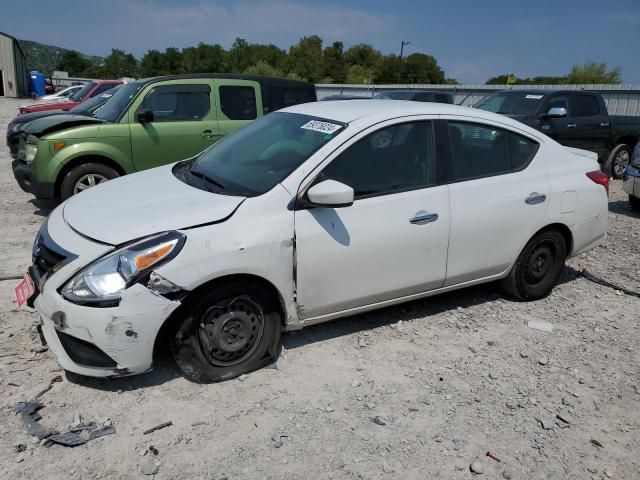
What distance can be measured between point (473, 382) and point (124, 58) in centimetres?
8845

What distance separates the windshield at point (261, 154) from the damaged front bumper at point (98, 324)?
0.91m

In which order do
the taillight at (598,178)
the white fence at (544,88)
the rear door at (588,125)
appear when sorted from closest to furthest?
the taillight at (598,178) → the rear door at (588,125) → the white fence at (544,88)

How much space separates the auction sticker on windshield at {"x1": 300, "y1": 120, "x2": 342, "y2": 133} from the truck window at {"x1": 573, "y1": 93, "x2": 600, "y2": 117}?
8.62m

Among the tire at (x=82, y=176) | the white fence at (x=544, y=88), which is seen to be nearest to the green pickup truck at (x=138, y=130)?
the tire at (x=82, y=176)

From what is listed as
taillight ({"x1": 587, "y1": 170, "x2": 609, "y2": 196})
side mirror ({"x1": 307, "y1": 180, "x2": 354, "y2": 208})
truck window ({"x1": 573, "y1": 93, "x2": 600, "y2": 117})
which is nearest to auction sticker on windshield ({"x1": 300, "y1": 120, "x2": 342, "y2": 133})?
side mirror ({"x1": 307, "y1": 180, "x2": 354, "y2": 208})

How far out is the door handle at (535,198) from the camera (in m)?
4.28

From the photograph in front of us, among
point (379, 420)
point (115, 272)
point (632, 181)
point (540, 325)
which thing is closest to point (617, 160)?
point (632, 181)

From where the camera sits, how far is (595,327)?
14.3ft

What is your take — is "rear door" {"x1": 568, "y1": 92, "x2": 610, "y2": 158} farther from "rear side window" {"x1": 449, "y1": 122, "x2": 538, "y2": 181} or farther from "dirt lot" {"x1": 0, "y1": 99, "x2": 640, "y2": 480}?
"dirt lot" {"x1": 0, "y1": 99, "x2": 640, "y2": 480}

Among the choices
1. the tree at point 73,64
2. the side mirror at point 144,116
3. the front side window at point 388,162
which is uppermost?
the tree at point 73,64

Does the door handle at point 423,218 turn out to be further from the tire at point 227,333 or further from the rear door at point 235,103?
the rear door at point 235,103

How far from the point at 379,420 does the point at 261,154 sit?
2.01 metres

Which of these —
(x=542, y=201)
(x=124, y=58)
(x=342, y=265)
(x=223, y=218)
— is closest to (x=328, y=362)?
(x=342, y=265)

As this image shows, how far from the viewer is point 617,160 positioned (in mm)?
11273
